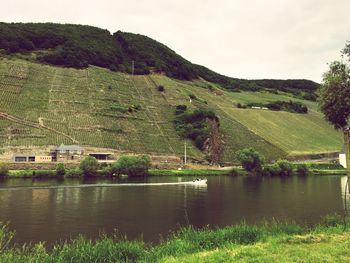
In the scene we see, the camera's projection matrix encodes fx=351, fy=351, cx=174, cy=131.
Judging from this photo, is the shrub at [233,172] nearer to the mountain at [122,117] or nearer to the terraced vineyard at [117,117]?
the mountain at [122,117]

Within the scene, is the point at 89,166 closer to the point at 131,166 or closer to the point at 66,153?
the point at 131,166

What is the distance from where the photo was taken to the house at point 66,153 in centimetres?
11012

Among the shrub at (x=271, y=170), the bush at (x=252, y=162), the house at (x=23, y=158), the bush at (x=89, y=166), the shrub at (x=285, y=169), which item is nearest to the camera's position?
the bush at (x=89, y=166)

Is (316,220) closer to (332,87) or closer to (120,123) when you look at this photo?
(332,87)

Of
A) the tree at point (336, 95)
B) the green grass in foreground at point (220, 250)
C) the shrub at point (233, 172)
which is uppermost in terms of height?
the tree at point (336, 95)

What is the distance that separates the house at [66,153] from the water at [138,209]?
3684 centimetres

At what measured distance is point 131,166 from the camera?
10438 cm

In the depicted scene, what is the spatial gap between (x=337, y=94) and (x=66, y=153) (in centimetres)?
9577

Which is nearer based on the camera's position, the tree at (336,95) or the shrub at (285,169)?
the tree at (336,95)

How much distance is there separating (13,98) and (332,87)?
421 ft

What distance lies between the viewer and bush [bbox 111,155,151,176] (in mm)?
104000

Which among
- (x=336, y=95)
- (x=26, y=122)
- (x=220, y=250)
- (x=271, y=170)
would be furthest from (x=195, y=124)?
(x=220, y=250)

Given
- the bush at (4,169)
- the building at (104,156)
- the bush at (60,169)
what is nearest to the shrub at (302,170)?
the building at (104,156)

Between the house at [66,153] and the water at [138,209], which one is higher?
the house at [66,153]
